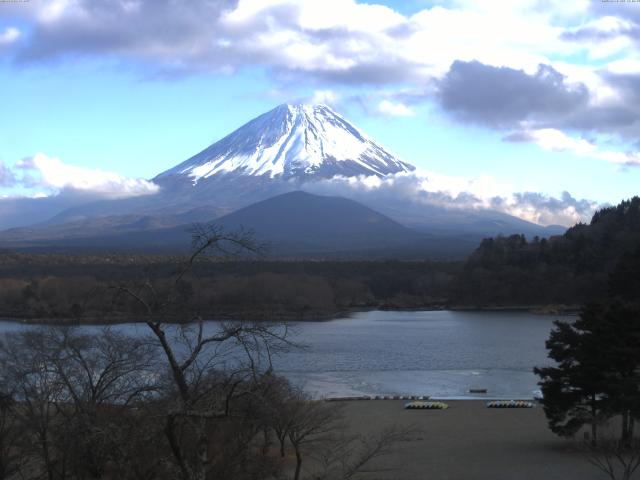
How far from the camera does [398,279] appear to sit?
6356 cm

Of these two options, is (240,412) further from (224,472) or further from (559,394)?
(559,394)

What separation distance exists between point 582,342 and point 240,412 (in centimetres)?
928

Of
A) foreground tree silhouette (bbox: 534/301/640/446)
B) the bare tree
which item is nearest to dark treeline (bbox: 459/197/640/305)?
foreground tree silhouette (bbox: 534/301/640/446)

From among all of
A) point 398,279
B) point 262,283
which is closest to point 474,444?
point 262,283

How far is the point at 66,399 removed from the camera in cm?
1080

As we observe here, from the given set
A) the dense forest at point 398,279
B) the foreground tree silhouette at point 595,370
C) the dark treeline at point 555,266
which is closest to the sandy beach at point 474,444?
the foreground tree silhouette at point 595,370

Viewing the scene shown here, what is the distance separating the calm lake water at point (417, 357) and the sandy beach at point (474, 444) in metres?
2.14

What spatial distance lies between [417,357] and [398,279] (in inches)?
1401

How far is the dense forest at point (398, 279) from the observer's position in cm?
4784

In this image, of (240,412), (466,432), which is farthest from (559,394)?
(240,412)

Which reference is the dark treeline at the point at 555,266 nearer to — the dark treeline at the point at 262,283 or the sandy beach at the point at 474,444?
the dark treeline at the point at 262,283

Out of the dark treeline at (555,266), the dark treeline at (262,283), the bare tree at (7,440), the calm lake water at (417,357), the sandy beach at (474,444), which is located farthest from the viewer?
the dark treeline at (555,266)

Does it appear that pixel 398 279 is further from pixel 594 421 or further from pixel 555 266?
pixel 594 421

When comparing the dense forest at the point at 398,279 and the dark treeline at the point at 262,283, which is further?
the dense forest at the point at 398,279
